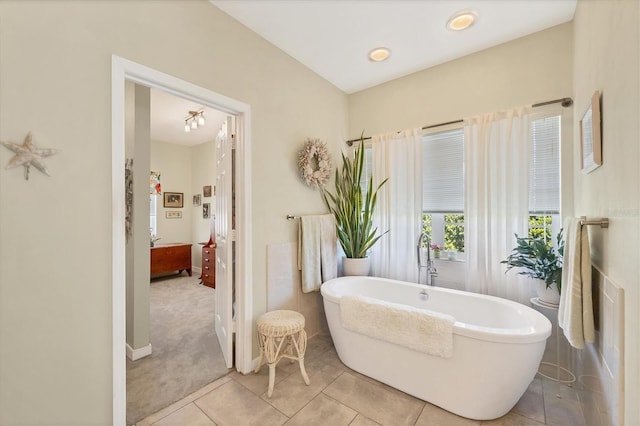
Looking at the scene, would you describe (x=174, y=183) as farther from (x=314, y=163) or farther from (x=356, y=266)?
(x=356, y=266)

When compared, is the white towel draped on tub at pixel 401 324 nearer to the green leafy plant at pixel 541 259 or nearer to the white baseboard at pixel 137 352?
the green leafy plant at pixel 541 259

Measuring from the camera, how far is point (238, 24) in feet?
6.97

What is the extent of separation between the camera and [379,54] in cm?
254

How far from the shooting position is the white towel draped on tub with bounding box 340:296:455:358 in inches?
66.2

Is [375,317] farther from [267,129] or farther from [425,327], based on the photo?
[267,129]

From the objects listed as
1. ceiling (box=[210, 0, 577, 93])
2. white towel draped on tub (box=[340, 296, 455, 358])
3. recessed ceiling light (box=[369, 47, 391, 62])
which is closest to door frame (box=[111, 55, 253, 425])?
ceiling (box=[210, 0, 577, 93])

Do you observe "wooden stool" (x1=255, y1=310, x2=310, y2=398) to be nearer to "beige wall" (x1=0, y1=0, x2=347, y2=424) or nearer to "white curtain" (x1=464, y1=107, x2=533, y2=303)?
"beige wall" (x1=0, y1=0, x2=347, y2=424)

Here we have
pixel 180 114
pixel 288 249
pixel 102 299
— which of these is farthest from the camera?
pixel 180 114

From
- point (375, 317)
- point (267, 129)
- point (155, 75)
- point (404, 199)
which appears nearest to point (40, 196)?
point (155, 75)

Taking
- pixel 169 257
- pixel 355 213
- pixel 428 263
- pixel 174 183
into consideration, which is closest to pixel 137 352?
pixel 355 213

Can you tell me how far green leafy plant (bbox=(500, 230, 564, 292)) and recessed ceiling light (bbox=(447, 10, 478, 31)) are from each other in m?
1.76

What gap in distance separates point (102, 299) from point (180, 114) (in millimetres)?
3482

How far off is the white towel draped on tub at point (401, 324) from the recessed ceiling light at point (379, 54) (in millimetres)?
2237

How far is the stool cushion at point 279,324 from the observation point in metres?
1.97
